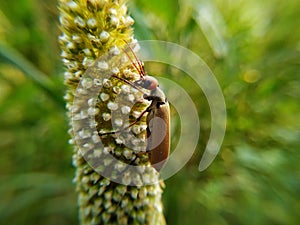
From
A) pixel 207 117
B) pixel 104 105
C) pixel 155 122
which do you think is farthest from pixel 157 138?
pixel 207 117

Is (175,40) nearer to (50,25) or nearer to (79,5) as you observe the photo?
(50,25)

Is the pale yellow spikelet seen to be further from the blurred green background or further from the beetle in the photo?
the blurred green background

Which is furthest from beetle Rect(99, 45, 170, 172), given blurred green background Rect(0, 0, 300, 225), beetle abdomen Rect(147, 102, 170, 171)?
blurred green background Rect(0, 0, 300, 225)

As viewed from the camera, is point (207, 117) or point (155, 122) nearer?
point (155, 122)

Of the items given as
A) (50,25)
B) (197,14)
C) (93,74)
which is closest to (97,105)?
(93,74)

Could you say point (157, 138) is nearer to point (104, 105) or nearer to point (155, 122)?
point (155, 122)
